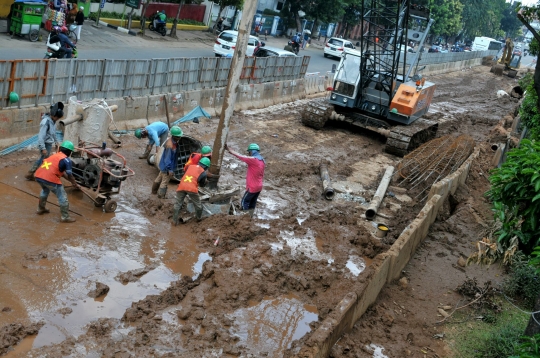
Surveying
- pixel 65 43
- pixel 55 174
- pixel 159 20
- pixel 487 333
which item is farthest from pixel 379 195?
pixel 159 20

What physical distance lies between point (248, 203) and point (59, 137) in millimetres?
4529

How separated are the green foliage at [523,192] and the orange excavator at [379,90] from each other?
13130mm

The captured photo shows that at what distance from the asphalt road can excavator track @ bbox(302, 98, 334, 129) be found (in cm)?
900

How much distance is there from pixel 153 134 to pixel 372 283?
6.31m

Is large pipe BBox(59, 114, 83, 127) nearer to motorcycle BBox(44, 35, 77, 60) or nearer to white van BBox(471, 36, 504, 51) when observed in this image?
motorcycle BBox(44, 35, 77, 60)

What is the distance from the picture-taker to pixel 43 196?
10.5 m

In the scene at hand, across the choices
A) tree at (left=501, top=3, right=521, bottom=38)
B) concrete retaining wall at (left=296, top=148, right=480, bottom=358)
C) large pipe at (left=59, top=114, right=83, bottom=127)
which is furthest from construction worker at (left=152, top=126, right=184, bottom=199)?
tree at (left=501, top=3, right=521, bottom=38)

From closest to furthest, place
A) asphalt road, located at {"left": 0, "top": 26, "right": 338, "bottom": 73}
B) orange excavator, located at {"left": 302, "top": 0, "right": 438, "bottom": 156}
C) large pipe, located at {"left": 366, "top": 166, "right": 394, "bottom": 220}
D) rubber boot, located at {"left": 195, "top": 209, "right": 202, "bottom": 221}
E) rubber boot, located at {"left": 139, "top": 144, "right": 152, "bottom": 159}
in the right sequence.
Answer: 1. rubber boot, located at {"left": 195, "top": 209, "right": 202, "bottom": 221}
2. large pipe, located at {"left": 366, "top": 166, "right": 394, "bottom": 220}
3. rubber boot, located at {"left": 139, "top": 144, "right": 152, "bottom": 159}
4. orange excavator, located at {"left": 302, "top": 0, "right": 438, "bottom": 156}
5. asphalt road, located at {"left": 0, "top": 26, "right": 338, "bottom": 73}

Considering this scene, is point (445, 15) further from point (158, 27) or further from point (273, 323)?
point (273, 323)

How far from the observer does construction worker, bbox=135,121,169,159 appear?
1374 cm

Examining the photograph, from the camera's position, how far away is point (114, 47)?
28859 millimetres

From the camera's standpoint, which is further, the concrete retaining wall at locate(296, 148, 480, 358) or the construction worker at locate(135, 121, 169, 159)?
the construction worker at locate(135, 121, 169, 159)

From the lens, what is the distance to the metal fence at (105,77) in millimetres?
13509

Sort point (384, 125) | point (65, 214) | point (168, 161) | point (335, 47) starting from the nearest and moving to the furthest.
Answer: point (65, 214) < point (168, 161) < point (384, 125) < point (335, 47)
